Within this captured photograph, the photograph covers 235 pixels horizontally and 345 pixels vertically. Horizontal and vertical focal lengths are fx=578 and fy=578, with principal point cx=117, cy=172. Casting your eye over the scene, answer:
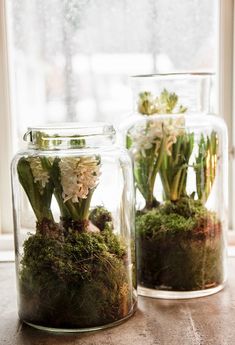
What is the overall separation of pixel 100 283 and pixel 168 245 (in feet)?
0.64

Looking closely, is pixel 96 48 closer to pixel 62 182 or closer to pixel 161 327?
pixel 62 182

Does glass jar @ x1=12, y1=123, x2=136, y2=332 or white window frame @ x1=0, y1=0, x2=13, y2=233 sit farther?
white window frame @ x1=0, y1=0, x2=13, y2=233

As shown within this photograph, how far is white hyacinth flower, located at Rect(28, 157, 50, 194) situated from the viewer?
974 millimetres

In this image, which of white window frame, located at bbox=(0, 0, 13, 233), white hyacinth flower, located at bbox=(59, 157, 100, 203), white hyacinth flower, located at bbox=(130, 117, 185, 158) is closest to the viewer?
white hyacinth flower, located at bbox=(59, 157, 100, 203)

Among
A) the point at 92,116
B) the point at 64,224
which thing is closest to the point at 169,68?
the point at 92,116

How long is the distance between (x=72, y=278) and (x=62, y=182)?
0.16 m

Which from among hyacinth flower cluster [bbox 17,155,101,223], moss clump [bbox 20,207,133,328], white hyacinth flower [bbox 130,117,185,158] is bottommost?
moss clump [bbox 20,207,133,328]

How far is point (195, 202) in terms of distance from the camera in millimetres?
1131

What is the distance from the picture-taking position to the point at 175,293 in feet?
3.72

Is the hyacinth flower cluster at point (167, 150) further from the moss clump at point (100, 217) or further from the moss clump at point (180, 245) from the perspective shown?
the moss clump at point (100, 217)

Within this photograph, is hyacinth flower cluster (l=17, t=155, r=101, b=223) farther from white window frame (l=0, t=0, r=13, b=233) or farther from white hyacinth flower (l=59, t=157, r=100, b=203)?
white window frame (l=0, t=0, r=13, b=233)

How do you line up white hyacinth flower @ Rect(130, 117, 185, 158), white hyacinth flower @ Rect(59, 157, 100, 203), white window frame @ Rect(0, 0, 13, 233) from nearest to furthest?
white hyacinth flower @ Rect(59, 157, 100, 203), white hyacinth flower @ Rect(130, 117, 185, 158), white window frame @ Rect(0, 0, 13, 233)

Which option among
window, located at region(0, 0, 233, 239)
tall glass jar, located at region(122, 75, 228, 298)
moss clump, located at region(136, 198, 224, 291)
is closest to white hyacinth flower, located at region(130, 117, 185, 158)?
tall glass jar, located at region(122, 75, 228, 298)

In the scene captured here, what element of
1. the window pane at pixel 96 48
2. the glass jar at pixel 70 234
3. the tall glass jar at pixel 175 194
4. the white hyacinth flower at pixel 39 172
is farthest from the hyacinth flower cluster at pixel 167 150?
the window pane at pixel 96 48
